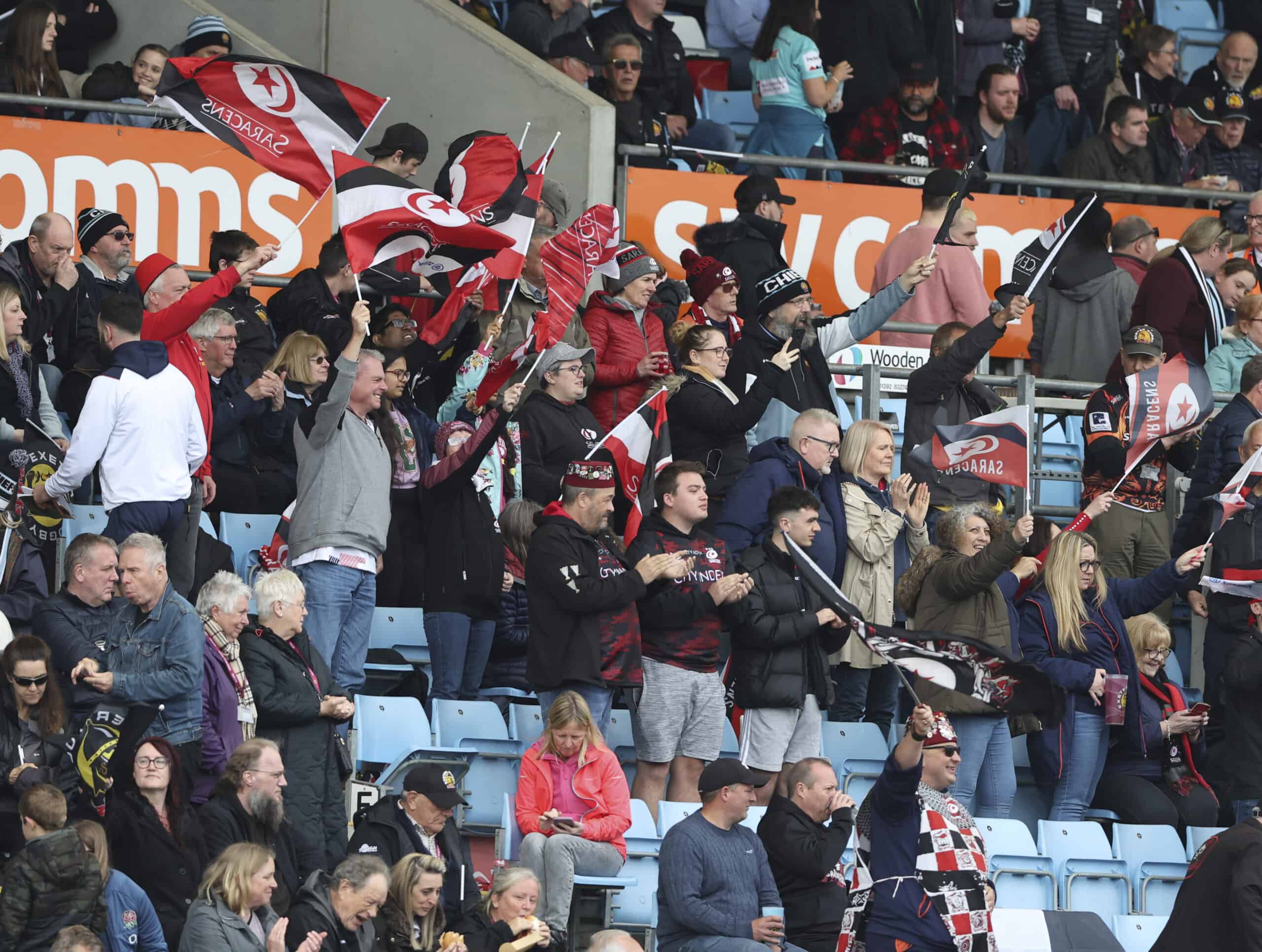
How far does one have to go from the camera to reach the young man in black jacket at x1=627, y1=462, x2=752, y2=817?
10.3m

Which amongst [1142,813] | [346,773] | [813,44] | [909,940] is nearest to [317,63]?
[813,44]

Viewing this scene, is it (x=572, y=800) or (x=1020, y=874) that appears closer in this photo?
(x=572, y=800)

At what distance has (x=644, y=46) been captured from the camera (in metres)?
14.9

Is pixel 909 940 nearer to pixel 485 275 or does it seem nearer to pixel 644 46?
pixel 485 275

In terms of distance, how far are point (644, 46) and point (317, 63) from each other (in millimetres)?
2153

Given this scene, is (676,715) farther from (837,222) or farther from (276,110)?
(837,222)

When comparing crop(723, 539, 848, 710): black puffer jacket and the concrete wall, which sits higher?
the concrete wall

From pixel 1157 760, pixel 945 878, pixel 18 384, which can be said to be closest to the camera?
pixel 945 878

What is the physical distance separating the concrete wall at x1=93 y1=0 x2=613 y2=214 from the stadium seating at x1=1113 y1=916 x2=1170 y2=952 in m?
5.71

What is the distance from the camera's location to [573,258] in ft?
38.8

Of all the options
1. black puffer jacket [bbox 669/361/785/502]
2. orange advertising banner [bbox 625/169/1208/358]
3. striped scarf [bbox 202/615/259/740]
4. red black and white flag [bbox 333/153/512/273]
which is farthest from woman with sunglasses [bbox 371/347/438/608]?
orange advertising banner [bbox 625/169/1208/358]

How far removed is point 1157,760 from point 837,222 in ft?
15.1

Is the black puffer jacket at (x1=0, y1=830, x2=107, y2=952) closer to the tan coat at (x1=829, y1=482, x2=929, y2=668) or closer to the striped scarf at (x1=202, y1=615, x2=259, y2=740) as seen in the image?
the striped scarf at (x1=202, y1=615, x2=259, y2=740)

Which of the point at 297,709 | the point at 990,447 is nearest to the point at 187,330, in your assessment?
the point at 297,709
